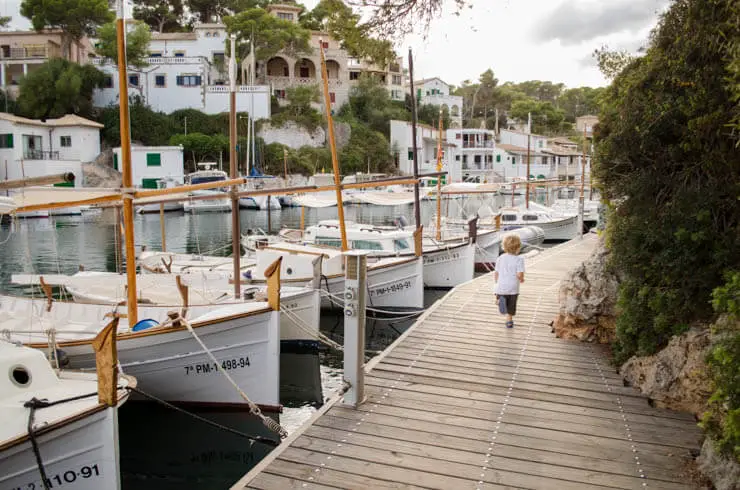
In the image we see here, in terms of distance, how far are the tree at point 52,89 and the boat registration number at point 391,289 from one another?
5406 cm

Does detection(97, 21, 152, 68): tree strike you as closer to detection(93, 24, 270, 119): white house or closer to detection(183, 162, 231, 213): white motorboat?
detection(93, 24, 270, 119): white house

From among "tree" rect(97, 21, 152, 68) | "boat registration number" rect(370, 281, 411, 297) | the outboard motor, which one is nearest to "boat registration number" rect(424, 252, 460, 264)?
"boat registration number" rect(370, 281, 411, 297)

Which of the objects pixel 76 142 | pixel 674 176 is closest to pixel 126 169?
pixel 674 176

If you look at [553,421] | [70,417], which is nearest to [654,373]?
[553,421]

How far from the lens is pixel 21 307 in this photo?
13.4 m

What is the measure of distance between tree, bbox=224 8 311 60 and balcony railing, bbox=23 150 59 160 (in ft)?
75.9

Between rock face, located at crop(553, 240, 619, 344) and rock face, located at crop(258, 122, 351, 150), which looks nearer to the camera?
rock face, located at crop(553, 240, 619, 344)

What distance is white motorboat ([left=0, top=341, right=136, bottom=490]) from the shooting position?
6.84 m

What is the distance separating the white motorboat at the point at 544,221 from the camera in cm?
3838

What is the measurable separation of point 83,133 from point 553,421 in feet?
201

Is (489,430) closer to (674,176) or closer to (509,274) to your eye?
(674,176)

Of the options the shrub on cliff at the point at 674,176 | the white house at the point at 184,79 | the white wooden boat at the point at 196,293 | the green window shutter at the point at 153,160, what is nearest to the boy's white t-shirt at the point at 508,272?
the shrub on cliff at the point at 674,176

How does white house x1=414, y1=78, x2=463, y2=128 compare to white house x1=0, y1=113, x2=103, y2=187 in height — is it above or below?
above

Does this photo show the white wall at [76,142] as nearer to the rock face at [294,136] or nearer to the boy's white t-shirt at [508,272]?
the rock face at [294,136]
